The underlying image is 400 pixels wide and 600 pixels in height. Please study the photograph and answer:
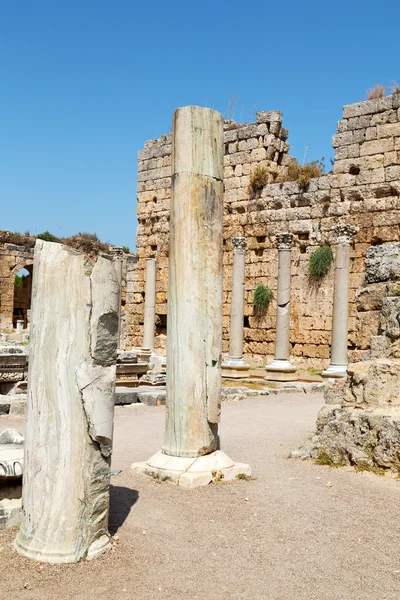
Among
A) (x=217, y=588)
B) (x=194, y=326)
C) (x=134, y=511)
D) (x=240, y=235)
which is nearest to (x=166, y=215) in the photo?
(x=240, y=235)

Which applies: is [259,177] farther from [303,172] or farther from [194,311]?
[194,311]

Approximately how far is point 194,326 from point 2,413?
494 centimetres

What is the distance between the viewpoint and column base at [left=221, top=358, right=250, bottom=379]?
15.5 metres

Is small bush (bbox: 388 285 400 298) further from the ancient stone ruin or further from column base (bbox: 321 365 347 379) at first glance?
column base (bbox: 321 365 347 379)

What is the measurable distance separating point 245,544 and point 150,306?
15050 mm

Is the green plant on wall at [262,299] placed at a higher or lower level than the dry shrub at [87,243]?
lower

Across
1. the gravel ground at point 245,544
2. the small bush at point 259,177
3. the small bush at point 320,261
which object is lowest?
the gravel ground at point 245,544

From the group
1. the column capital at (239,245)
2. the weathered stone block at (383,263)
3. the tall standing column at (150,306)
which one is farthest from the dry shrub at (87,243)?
the weathered stone block at (383,263)

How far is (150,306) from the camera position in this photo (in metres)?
19.0

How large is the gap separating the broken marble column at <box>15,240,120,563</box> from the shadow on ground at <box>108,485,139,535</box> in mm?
423

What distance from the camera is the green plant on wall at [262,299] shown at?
17.1m

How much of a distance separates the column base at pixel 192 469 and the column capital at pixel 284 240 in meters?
10.1

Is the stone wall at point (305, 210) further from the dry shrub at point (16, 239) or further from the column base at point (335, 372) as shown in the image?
the dry shrub at point (16, 239)

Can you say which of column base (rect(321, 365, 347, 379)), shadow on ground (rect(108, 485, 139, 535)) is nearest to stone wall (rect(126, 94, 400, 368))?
column base (rect(321, 365, 347, 379))
